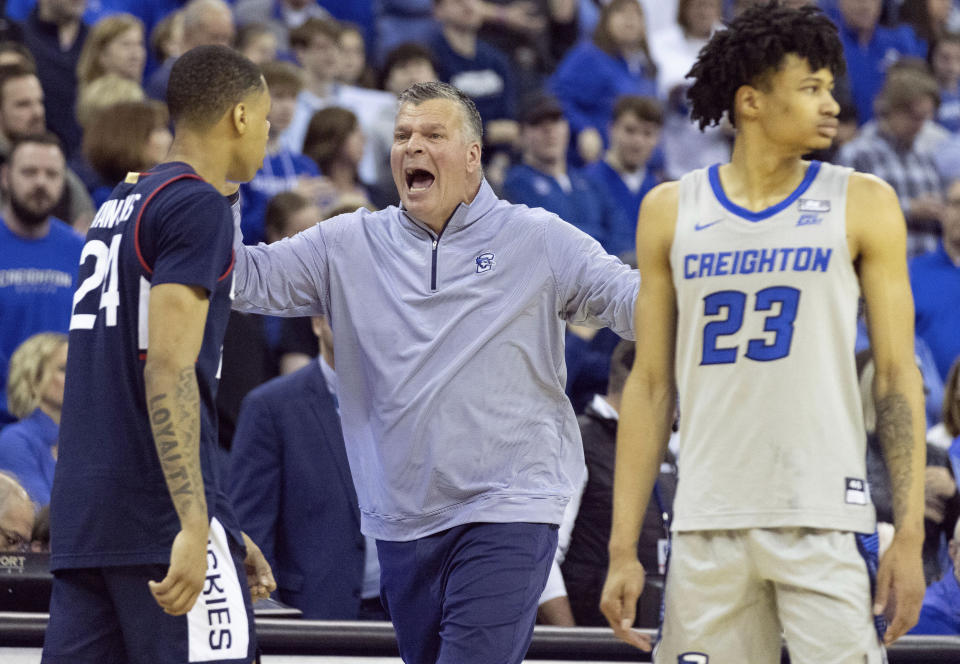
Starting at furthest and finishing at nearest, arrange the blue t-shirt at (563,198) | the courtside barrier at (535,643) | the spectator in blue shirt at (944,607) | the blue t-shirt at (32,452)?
1. the blue t-shirt at (563,198)
2. the blue t-shirt at (32,452)
3. the spectator in blue shirt at (944,607)
4. the courtside barrier at (535,643)

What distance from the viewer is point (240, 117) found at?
3531 millimetres

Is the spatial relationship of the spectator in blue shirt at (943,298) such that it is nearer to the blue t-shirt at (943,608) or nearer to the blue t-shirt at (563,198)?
the blue t-shirt at (563,198)

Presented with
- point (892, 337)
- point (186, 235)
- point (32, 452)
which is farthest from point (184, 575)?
point (32, 452)

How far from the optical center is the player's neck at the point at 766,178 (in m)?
3.16

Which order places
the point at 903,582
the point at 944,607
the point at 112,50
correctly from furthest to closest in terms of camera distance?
the point at 112,50, the point at 944,607, the point at 903,582

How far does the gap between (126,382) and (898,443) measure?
1.67m

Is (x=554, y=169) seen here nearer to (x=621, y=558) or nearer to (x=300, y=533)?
(x=300, y=533)

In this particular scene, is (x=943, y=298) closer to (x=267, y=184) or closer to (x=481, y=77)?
(x=481, y=77)

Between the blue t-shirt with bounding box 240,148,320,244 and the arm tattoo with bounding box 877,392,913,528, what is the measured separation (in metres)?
4.80

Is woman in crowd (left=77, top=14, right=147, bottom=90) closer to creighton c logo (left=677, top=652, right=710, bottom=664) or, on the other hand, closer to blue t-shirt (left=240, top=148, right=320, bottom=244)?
blue t-shirt (left=240, top=148, right=320, bottom=244)

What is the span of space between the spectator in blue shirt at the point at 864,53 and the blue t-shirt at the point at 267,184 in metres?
5.36

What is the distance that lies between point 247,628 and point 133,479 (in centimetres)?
43

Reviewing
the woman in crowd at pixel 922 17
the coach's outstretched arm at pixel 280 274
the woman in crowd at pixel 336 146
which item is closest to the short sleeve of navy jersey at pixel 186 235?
the coach's outstretched arm at pixel 280 274

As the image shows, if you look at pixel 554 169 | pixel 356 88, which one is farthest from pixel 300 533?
pixel 356 88
